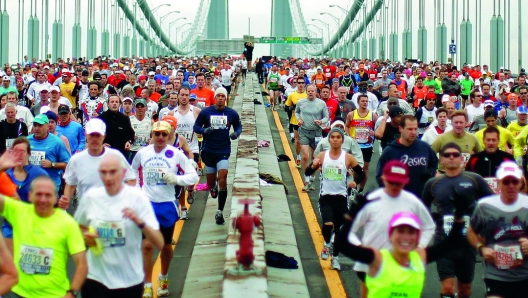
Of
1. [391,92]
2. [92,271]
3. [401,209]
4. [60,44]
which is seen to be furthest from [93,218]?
[60,44]

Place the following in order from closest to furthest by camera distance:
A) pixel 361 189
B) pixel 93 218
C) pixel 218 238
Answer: pixel 93 218, pixel 218 238, pixel 361 189

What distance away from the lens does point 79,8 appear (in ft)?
265

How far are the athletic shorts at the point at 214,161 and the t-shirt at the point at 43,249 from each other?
24.6ft

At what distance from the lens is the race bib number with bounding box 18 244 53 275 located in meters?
7.64

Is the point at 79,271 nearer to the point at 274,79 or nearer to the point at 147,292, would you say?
the point at 147,292

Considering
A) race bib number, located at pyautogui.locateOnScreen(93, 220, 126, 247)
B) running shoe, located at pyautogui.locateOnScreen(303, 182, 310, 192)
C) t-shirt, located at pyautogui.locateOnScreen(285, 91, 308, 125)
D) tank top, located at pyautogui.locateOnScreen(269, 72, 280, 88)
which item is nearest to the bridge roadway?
running shoe, located at pyautogui.locateOnScreen(303, 182, 310, 192)

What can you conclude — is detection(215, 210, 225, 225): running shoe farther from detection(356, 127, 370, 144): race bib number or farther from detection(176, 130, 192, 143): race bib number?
detection(356, 127, 370, 144): race bib number

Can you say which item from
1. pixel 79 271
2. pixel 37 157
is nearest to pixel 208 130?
pixel 37 157

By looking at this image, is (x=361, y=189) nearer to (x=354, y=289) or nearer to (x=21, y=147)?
(x=354, y=289)

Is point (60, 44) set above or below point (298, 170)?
above

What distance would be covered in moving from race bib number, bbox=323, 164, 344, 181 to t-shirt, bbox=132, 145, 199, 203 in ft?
6.97

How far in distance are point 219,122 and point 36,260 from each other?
794cm

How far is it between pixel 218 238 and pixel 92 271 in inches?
223

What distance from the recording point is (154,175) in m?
11.0
